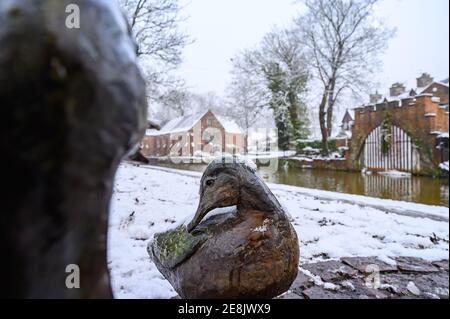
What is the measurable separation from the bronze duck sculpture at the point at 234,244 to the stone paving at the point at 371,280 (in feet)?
1.55

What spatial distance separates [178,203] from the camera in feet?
12.0

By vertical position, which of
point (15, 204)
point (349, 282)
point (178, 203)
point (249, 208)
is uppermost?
point (15, 204)

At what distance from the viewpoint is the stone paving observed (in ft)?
5.42

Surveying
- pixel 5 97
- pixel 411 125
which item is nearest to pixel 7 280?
pixel 5 97

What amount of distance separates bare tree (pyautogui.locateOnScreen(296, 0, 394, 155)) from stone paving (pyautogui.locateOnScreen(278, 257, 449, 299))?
4121 mm

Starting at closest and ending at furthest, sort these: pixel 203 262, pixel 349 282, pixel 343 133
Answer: pixel 203 262, pixel 349 282, pixel 343 133

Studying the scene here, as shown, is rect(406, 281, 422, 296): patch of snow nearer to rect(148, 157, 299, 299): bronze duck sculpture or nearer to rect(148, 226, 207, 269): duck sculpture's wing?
rect(148, 157, 299, 299): bronze duck sculpture

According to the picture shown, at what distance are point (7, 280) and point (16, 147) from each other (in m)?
0.15

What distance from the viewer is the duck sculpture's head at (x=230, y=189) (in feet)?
3.92

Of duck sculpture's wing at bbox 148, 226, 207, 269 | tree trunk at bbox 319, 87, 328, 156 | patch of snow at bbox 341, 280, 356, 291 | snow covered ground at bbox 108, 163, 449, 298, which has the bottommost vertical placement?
patch of snow at bbox 341, 280, 356, 291

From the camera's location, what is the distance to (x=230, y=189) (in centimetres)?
120

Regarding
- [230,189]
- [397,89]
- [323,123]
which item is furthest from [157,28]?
[397,89]

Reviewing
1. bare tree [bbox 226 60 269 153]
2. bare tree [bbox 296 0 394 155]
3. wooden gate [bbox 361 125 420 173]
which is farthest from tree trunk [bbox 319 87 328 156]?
bare tree [bbox 226 60 269 153]

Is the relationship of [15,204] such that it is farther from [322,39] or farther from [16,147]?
[322,39]
